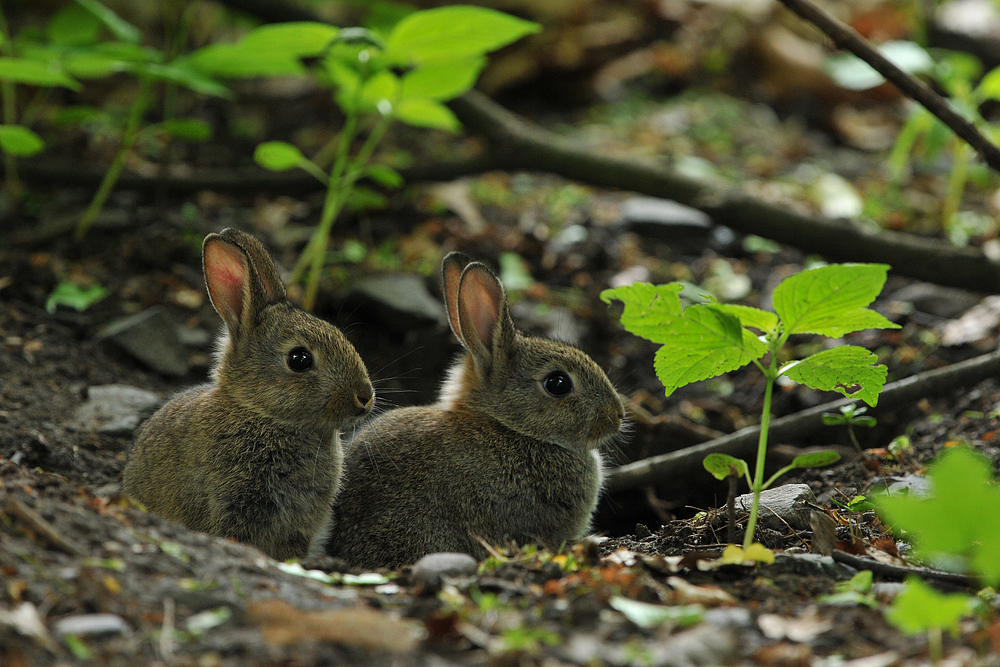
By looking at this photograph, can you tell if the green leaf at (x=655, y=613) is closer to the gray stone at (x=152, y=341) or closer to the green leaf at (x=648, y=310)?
the green leaf at (x=648, y=310)

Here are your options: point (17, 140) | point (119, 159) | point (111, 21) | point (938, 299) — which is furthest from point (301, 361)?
point (938, 299)

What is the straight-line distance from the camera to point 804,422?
5578 mm

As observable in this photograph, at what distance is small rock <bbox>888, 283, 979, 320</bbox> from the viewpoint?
23.4ft

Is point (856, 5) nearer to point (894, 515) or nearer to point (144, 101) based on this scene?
point (144, 101)

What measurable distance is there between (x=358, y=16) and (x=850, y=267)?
9.32m

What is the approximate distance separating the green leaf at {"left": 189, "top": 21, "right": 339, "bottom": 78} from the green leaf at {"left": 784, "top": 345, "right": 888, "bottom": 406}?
3.91 m

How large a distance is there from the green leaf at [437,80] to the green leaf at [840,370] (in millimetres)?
Result: 3985

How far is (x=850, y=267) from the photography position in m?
3.66

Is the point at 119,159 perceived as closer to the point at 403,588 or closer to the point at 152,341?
the point at 152,341

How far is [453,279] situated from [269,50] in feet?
7.71

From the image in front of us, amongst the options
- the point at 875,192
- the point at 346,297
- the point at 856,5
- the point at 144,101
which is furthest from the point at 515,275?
the point at 856,5

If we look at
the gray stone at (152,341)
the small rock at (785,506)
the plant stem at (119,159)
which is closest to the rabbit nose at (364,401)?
the small rock at (785,506)

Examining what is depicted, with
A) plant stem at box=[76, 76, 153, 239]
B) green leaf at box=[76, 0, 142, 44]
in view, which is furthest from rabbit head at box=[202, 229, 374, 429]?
green leaf at box=[76, 0, 142, 44]

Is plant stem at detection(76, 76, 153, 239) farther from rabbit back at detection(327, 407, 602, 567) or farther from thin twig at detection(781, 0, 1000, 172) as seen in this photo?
thin twig at detection(781, 0, 1000, 172)
